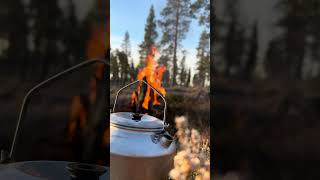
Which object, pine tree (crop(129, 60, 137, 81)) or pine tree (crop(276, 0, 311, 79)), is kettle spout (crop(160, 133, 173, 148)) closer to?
pine tree (crop(129, 60, 137, 81))

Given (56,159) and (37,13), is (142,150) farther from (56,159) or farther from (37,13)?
(37,13)

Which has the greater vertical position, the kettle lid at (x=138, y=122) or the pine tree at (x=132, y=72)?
the pine tree at (x=132, y=72)

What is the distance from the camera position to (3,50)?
1.65m

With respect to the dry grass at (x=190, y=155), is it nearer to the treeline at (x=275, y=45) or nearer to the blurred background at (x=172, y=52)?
the blurred background at (x=172, y=52)

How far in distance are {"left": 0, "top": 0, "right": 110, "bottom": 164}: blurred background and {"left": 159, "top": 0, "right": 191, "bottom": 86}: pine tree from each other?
14.8 inches

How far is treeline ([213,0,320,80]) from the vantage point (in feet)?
3.56

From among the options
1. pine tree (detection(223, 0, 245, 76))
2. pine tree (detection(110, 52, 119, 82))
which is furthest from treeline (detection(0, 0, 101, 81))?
pine tree (detection(223, 0, 245, 76))

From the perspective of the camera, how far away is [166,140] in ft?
4.19

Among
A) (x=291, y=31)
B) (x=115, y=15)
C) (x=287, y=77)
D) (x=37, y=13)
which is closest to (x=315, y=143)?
(x=287, y=77)

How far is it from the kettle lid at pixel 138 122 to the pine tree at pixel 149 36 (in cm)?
18

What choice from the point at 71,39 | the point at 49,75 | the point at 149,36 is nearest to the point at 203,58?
the point at 149,36

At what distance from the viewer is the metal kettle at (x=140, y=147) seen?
1.28m

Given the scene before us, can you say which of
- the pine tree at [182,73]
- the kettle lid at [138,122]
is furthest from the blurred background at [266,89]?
the kettle lid at [138,122]

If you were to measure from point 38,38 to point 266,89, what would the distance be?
1002 millimetres
